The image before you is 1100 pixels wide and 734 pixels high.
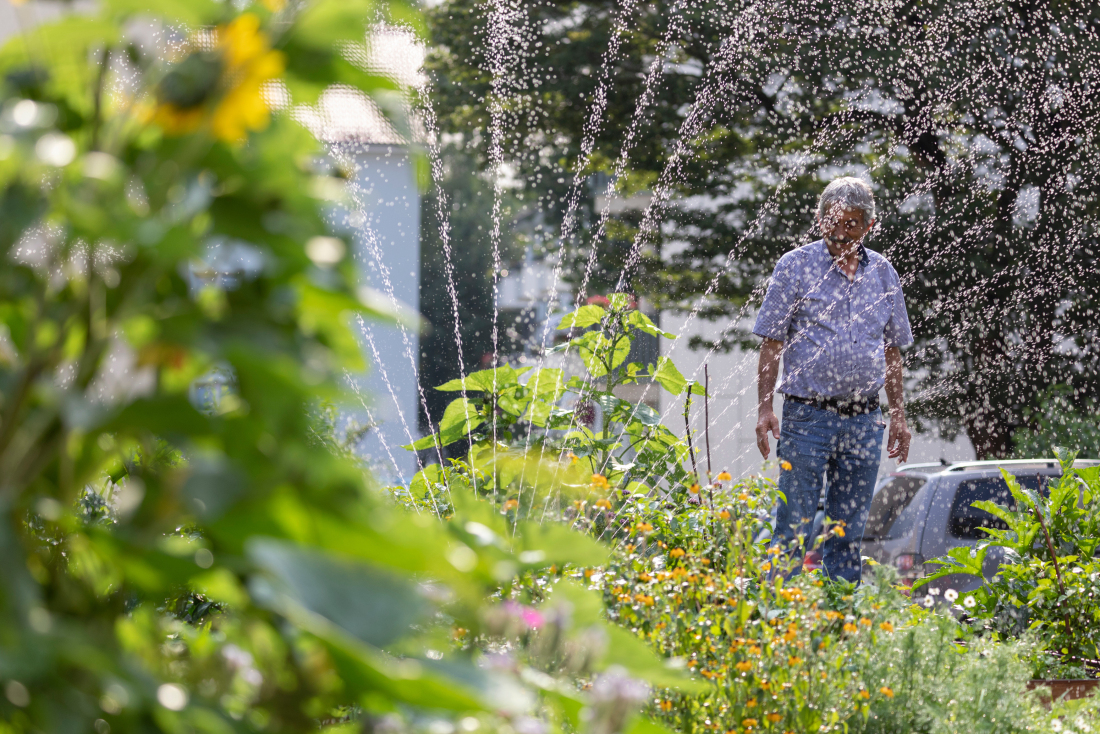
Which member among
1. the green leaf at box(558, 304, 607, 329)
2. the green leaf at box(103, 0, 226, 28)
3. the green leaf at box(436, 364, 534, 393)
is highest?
the green leaf at box(103, 0, 226, 28)

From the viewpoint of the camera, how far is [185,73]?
51cm

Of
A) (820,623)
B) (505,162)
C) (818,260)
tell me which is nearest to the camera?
(820,623)

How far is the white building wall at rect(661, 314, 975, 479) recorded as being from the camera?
1505cm

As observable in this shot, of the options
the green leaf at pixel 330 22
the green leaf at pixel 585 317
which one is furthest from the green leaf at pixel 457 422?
the green leaf at pixel 330 22

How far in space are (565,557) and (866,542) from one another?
27.8 feet

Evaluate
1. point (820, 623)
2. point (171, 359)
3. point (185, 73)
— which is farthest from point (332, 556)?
point (820, 623)

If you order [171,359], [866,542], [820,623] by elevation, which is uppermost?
[171,359]

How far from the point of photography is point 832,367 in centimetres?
416

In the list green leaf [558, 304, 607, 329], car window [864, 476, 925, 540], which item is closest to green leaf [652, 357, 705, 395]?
green leaf [558, 304, 607, 329]

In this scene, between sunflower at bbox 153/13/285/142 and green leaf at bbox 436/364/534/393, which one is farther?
green leaf at bbox 436/364/534/393

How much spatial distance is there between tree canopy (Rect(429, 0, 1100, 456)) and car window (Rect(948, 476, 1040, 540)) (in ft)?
16.1

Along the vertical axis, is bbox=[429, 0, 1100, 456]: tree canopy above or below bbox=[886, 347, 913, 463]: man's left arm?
above

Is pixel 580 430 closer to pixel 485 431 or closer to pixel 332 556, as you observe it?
pixel 485 431

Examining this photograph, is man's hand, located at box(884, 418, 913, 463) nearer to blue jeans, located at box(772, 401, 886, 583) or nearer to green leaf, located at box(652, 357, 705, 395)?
blue jeans, located at box(772, 401, 886, 583)
